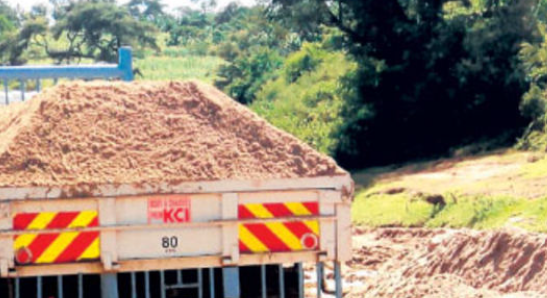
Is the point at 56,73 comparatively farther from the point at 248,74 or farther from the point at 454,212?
the point at 248,74

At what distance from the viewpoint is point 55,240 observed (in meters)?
6.84

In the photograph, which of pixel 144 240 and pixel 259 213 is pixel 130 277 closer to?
pixel 144 240

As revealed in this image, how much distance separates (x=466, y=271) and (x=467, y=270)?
0.05ft

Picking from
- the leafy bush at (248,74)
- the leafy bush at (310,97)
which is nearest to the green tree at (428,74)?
the leafy bush at (310,97)

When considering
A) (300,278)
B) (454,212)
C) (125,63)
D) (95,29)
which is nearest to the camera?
(300,278)

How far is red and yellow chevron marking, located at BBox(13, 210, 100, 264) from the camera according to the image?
680cm

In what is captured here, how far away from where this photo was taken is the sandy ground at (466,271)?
12336 mm

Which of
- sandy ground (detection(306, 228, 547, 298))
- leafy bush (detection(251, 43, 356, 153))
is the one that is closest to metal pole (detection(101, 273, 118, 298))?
sandy ground (detection(306, 228, 547, 298))

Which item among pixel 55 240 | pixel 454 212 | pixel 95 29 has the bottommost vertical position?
pixel 454 212

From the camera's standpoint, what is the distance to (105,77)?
10.4 m

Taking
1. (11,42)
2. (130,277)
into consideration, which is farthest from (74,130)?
(11,42)

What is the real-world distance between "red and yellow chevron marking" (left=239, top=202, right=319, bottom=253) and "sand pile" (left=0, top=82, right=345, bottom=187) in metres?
0.16

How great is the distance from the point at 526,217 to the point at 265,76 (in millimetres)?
20037

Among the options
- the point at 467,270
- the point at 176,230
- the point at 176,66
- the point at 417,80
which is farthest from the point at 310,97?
the point at 176,66
